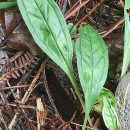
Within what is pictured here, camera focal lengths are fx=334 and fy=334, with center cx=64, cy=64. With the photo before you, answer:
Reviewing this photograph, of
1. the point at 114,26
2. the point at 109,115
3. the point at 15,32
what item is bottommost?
the point at 109,115

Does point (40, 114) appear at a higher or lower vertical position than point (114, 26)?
lower

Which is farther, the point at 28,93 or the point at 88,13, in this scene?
the point at 88,13

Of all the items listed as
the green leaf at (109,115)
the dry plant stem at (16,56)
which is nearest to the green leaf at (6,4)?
the dry plant stem at (16,56)

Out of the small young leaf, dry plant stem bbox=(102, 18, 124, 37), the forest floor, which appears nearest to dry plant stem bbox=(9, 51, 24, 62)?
the forest floor

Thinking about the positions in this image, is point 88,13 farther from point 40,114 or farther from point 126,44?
point 40,114

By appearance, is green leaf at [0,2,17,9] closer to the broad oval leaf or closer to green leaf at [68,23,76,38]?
the broad oval leaf

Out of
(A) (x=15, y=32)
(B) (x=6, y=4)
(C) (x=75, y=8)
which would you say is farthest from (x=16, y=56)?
(C) (x=75, y=8)
